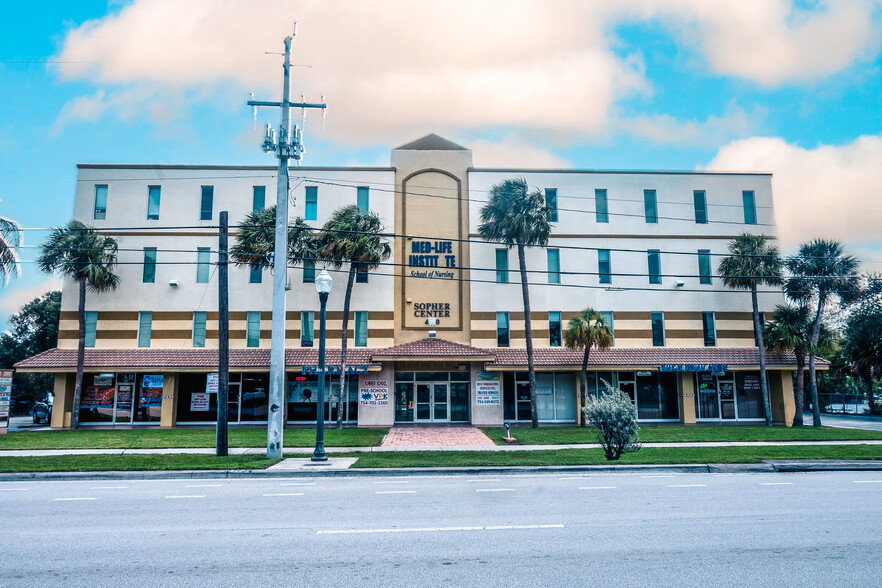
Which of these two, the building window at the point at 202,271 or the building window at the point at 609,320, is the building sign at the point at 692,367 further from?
the building window at the point at 202,271

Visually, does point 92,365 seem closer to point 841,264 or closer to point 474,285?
point 474,285

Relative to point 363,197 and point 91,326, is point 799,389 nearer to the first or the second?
point 363,197

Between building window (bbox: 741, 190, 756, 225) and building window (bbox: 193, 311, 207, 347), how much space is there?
28935 mm

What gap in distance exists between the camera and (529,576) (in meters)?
6.13

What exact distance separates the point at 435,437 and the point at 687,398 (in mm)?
14515

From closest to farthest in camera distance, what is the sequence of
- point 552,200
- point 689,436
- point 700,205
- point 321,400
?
point 321,400 → point 689,436 → point 552,200 → point 700,205

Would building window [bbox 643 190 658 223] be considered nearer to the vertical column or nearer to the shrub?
the vertical column

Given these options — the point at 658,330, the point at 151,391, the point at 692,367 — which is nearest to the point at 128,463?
the point at 151,391

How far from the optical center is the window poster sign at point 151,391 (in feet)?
97.3

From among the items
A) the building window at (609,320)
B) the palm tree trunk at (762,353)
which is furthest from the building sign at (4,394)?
the palm tree trunk at (762,353)

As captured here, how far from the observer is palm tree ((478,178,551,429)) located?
1072 inches

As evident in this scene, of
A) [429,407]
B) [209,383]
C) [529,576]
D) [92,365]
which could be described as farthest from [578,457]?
[92,365]

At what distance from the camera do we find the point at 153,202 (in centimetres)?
3027

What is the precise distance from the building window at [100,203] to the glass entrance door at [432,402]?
18.4 meters
